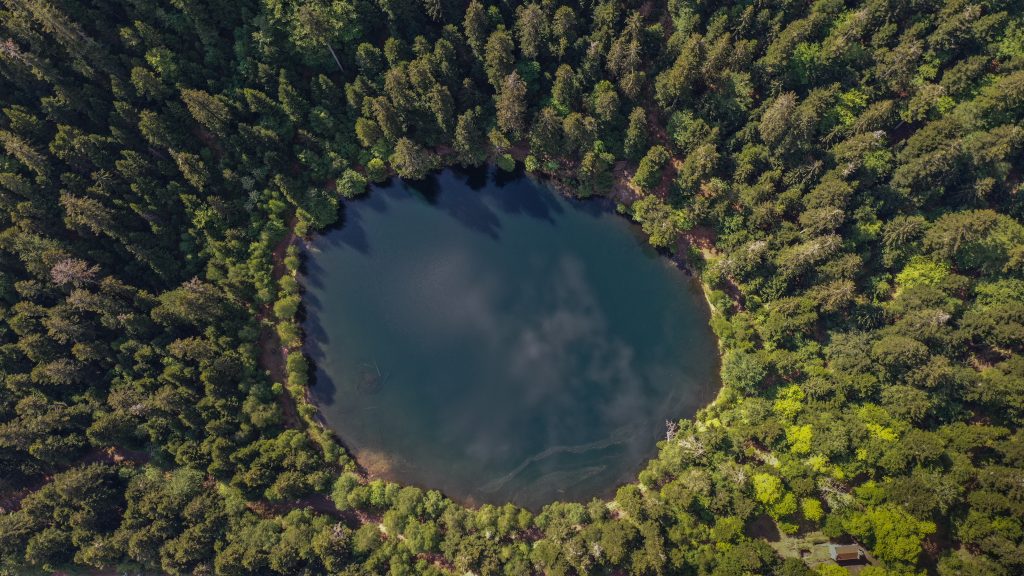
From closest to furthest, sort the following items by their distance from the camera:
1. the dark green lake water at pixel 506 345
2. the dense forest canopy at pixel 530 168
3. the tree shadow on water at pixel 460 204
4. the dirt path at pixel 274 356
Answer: the dense forest canopy at pixel 530 168
the dirt path at pixel 274 356
the dark green lake water at pixel 506 345
the tree shadow on water at pixel 460 204

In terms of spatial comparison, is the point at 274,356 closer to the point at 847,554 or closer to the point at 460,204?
the point at 460,204

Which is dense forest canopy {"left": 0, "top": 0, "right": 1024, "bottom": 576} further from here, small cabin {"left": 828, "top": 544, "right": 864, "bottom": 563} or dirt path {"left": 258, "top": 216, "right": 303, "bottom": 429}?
small cabin {"left": 828, "top": 544, "right": 864, "bottom": 563}

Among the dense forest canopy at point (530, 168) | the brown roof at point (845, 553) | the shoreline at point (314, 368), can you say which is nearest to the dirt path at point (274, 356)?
the shoreline at point (314, 368)

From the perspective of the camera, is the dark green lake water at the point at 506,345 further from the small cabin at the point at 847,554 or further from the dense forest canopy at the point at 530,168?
the small cabin at the point at 847,554

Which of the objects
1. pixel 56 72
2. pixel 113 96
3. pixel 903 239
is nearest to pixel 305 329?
pixel 113 96

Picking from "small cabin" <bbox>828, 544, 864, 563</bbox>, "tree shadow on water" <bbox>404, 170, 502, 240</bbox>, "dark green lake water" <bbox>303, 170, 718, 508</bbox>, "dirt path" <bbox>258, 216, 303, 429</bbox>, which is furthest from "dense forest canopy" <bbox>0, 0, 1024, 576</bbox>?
"tree shadow on water" <bbox>404, 170, 502, 240</bbox>

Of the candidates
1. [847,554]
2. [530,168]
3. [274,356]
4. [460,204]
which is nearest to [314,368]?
[274,356]

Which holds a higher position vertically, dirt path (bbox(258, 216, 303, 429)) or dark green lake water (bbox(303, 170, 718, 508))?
dark green lake water (bbox(303, 170, 718, 508))
